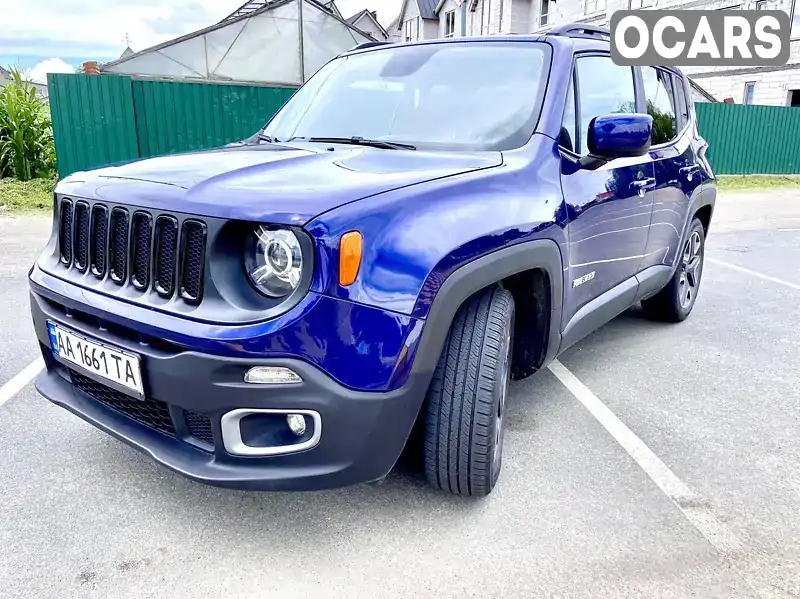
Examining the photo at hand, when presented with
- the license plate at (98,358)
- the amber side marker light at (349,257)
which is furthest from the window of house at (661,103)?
the license plate at (98,358)

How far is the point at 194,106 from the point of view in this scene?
10938 millimetres

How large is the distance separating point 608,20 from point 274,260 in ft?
94.3

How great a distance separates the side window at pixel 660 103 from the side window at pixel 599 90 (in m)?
0.23

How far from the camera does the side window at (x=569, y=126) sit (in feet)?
9.24

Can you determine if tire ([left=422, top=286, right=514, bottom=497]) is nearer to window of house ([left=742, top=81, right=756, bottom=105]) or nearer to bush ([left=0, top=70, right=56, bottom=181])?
bush ([left=0, top=70, right=56, bottom=181])

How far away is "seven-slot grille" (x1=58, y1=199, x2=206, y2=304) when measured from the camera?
1.93 metres

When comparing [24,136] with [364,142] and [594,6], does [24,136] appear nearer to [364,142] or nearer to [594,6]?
[364,142]

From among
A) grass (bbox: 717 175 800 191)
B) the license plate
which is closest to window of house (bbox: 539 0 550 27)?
grass (bbox: 717 175 800 191)

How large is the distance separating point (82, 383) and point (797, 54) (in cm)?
2733

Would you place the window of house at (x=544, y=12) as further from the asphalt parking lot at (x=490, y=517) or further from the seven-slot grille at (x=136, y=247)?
the seven-slot grille at (x=136, y=247)

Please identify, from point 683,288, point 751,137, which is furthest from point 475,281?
point 751,137

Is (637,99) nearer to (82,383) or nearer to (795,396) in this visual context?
(795,396)

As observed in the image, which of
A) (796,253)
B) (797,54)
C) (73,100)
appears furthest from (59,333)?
(797,54)

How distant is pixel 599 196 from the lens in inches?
117
